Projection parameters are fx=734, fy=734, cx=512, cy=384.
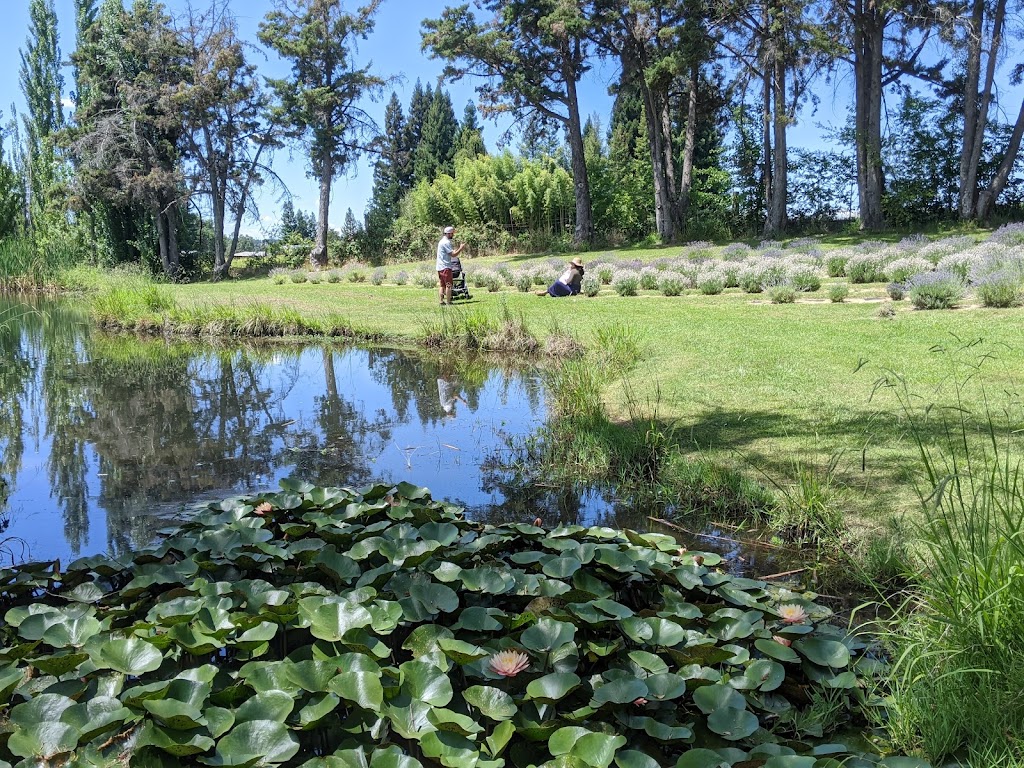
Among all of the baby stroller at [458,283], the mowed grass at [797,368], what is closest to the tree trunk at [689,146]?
the baby stroller at [458,283]

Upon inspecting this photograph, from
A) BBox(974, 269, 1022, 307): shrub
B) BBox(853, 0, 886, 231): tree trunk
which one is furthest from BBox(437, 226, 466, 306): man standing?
BBox(853, 0, 886, 231): tree trunk

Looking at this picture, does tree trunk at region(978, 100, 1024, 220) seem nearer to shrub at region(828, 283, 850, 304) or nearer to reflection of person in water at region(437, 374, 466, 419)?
shrub at region(828, 283, 850, 304)

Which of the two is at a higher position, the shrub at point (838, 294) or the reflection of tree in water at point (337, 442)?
the shrub at point (838, 294)

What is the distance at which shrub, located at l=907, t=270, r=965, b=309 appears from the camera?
9.07 metres

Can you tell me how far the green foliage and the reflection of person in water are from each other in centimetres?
357

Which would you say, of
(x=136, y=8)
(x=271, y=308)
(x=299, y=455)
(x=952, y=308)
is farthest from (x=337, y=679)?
(x=136, y=8)

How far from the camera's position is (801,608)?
256 centimetres

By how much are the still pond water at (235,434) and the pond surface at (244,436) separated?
0.05 ft

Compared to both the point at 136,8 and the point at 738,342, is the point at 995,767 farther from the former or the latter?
the point at 136,8

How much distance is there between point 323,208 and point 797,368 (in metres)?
25.6

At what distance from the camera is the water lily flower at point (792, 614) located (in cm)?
244

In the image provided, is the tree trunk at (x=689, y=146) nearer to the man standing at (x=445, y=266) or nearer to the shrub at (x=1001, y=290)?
the man standing at (x=445, y=266)

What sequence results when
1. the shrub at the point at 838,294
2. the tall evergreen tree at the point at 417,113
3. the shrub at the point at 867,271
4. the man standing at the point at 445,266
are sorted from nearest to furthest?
1. the shrub at the point at 838,294
2. the shrub at the point at 867,271
3. the man standing at the point at 445,266
4. the tall evergreen tree at the point at 417,113

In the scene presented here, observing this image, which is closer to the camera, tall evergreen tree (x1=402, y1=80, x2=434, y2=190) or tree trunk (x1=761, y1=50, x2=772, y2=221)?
tree trunk (x1=761, y1=50, x2=772, y2=221)
